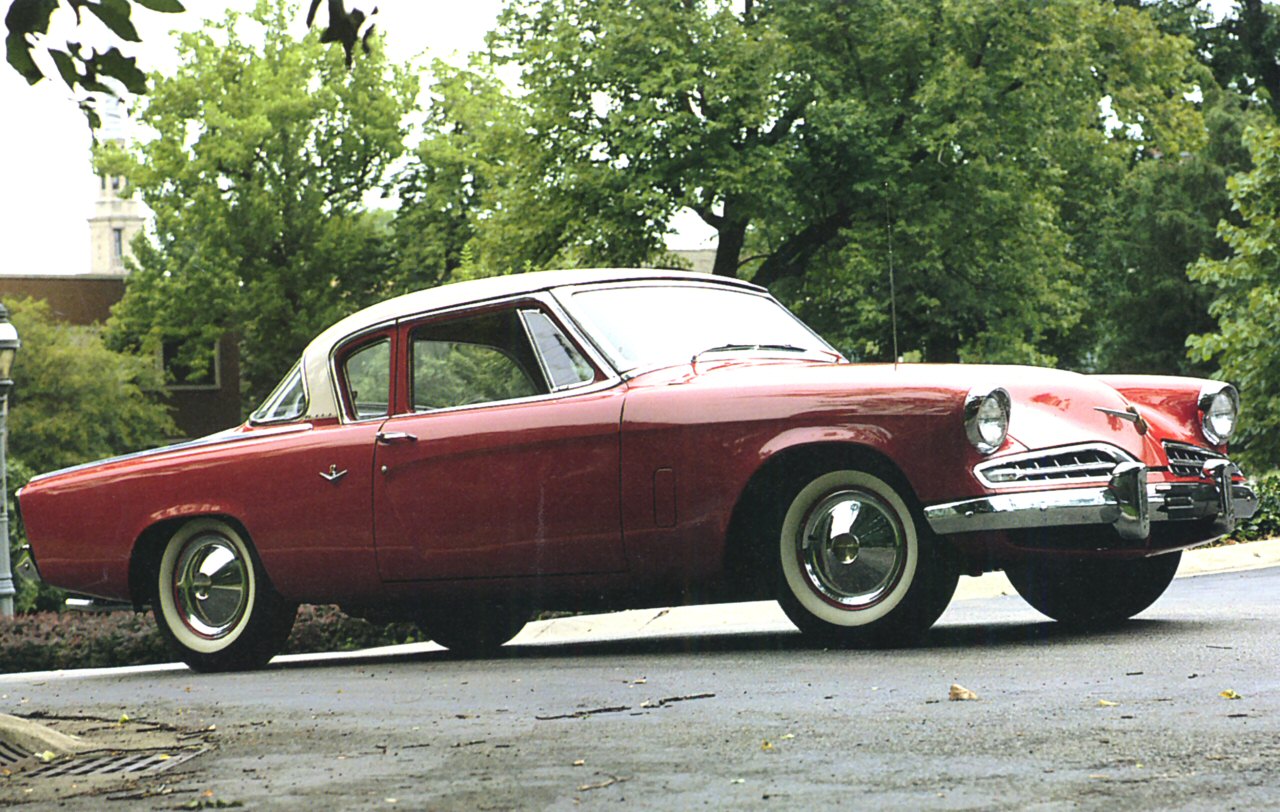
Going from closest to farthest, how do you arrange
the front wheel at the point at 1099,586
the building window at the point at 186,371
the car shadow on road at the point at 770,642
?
the car shadow on road at the point at 770,642
the front wheel at the point at 1099,586
the building window at the point at 186,371

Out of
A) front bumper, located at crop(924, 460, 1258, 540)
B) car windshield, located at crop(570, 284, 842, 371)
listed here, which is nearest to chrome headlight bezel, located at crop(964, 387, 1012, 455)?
front bumper, located at crop(924, 460, 1258, 540)

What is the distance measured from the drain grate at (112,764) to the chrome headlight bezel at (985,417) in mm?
2988

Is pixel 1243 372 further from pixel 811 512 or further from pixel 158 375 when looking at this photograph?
pixel 158 375

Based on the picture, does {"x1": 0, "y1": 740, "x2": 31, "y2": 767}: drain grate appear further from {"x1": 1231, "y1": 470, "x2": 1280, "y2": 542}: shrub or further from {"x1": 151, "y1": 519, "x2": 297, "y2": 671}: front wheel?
{"x1": 1231, "y1": 470, "x2": 1280, "y2": 542}: shrub

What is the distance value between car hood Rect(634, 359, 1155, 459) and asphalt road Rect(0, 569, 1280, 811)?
81 cm

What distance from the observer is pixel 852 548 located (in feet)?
23.1

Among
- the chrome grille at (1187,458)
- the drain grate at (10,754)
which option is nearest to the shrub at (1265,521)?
the chrome grille at (1187,458)

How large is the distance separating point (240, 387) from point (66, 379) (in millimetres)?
12416

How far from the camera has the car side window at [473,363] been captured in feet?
26.2

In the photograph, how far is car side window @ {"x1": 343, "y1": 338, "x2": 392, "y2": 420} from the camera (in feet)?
27.8

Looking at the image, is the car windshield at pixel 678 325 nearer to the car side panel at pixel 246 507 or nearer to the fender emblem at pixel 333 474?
the car side panel at pixel 246 507

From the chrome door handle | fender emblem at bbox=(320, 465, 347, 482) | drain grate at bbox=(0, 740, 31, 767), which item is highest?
the chrome door handle

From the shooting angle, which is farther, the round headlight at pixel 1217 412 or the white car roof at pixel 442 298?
the white car roof at pixel 442 298

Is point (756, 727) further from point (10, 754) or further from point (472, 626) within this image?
point (472, 626)
